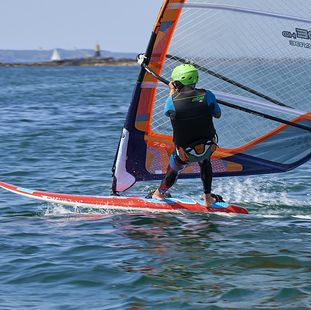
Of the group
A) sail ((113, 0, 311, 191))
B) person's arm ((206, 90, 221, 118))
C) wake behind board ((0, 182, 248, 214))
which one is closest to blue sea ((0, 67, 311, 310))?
wake behind board ((0, 182, 248, 214))

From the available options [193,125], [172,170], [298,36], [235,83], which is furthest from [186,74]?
[298,36]

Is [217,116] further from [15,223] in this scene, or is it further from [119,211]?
[15,223]

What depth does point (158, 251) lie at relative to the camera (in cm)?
824

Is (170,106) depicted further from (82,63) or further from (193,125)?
(82,63)

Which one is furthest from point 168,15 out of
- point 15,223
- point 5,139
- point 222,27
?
point 5,139

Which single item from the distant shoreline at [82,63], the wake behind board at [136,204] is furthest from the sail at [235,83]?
the distant shoreline at [82,63]

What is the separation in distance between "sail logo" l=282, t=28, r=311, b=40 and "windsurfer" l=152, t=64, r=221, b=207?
1056 mm

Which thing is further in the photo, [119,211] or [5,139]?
[5,139]

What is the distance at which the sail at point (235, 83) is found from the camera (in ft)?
30.1

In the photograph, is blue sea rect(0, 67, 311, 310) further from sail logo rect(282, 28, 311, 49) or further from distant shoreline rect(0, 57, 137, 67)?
distant shoreline rect(0, 57, 137, 67)

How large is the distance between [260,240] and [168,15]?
2.53 meters

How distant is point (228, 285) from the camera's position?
715 centimetres

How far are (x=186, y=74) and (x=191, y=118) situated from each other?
47 centimetres

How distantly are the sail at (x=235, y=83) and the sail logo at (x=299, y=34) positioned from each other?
0.01 meters
